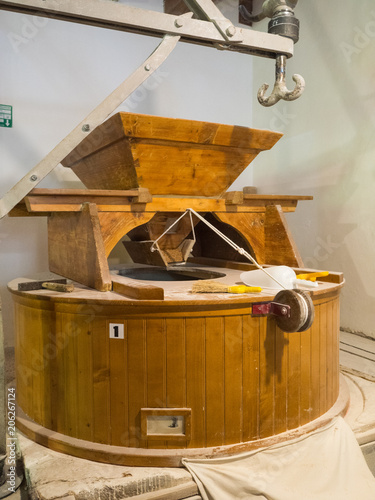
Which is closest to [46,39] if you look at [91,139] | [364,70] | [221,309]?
[91,139]

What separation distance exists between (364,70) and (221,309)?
3.09 m

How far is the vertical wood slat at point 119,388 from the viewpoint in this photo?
234 centimetres

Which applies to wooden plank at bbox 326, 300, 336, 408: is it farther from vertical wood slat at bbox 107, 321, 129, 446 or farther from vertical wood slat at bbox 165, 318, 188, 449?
vertical wood slat at bbox 107, 321, 129, 446

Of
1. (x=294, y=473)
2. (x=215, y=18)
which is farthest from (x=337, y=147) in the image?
(x=294, y=473)

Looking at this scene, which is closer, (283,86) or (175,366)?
(175,366)

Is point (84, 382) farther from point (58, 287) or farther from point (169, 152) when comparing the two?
point (169, 152)

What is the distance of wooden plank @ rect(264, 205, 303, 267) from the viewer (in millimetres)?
3340

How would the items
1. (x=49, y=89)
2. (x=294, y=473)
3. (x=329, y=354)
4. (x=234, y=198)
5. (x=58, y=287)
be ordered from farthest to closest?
(x=49, y=89)
(x=234, y=198)
(x=329, y=354)
(x=58, y=287)
(x=294, y=473)

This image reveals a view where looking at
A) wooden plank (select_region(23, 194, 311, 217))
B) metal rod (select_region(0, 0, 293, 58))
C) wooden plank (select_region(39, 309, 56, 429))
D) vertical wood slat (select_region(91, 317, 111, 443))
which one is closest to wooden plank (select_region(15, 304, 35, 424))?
wooden plank (select_region(39, 309, 56, 429))

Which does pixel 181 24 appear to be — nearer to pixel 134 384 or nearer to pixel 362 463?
pixel 134 384

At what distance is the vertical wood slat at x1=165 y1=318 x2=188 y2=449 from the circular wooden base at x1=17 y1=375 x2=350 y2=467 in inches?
2.9

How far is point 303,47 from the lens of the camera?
4.96m

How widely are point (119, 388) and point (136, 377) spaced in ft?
0.37

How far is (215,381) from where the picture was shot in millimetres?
2344
